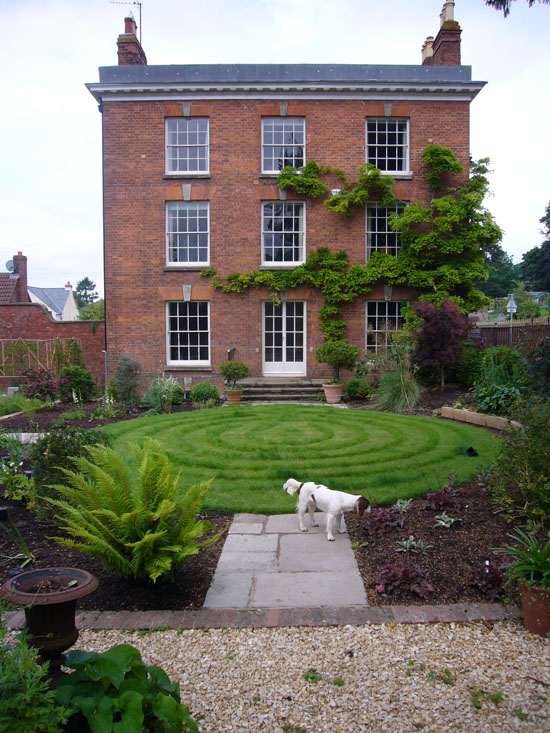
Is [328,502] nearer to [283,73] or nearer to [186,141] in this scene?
[186,141]

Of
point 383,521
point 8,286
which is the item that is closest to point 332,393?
point 383,521

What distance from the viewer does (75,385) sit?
1354 centimetres

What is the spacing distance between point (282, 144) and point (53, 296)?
34260 millimetres

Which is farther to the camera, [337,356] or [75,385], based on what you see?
[337,356]

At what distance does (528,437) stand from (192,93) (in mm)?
14616

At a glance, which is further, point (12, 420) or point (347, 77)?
point (347, 77)

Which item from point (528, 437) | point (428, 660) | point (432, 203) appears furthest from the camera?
point (432, 203)

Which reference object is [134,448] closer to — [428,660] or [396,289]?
[428,660]

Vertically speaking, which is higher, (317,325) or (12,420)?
(317,325)

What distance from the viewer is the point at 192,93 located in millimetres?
15891

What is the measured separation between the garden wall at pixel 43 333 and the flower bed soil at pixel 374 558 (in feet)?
38.0

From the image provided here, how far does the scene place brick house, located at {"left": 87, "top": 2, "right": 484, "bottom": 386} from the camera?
15.9 metres

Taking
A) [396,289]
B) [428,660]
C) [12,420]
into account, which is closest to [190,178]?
[396,289]

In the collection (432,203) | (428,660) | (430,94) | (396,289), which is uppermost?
(430,94)
